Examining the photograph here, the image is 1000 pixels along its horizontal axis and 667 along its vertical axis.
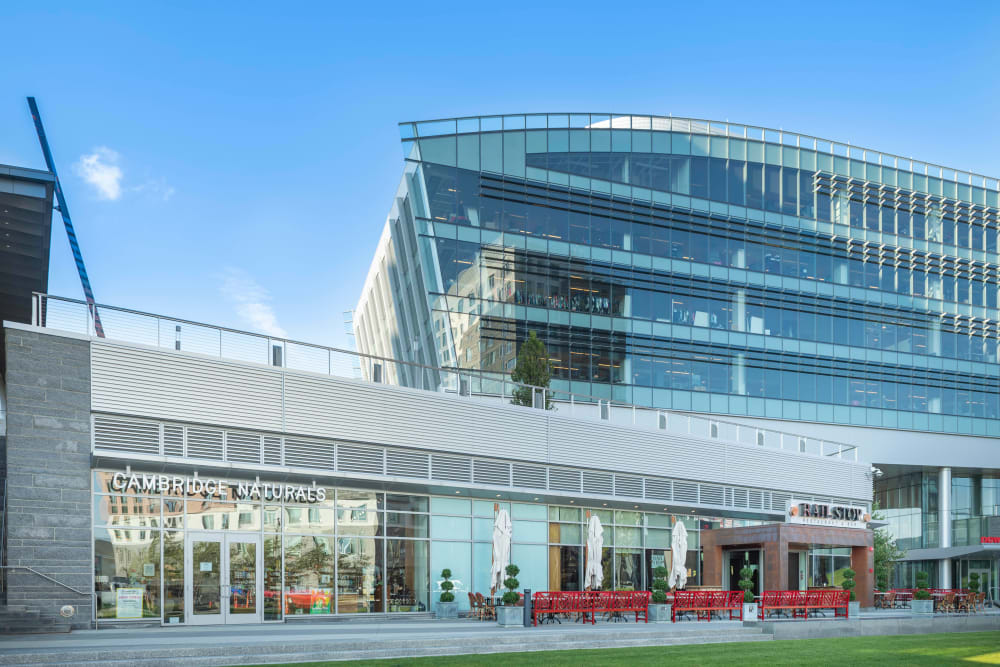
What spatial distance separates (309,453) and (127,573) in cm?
579

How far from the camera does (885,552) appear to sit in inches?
2199

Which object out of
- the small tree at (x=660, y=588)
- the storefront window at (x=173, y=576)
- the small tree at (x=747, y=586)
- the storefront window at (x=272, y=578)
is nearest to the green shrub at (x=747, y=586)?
the small tree at (x=747, y=586)

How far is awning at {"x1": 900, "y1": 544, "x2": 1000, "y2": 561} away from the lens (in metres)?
54.1

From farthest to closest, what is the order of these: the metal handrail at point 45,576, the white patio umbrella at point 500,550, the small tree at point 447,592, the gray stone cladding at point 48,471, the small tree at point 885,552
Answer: the small tree at point 885,552
the white patio umbrella at point 500,550
the small tree at point 447,592
the gray stone cladding at point 48,471
the metal handrail at point 45,576

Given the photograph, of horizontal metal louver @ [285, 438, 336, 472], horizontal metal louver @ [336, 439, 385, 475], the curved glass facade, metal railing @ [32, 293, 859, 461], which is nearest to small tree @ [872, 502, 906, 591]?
the curved glass facade

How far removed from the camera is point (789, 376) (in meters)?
54.7

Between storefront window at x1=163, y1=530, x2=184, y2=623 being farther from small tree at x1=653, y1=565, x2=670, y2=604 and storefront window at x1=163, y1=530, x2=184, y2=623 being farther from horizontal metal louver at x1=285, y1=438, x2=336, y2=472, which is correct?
small tree at x1=653, y1=565, x2=670, y2=604

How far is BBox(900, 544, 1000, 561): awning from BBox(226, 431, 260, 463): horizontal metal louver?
144 ft

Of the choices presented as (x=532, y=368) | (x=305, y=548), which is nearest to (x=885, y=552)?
(x=532, y=368)

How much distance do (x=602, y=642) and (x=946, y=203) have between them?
164 ft

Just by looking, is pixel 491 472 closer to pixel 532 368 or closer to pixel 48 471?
pixel 532 368

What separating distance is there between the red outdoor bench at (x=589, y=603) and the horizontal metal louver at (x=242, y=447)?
921cm

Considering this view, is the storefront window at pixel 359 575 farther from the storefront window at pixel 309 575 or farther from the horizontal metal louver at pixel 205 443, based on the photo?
the horizontal metal louver at pixel 205 443

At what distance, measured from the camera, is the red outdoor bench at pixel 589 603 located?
28391 mm
